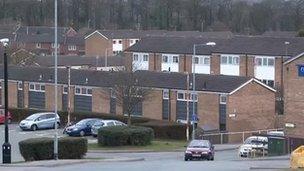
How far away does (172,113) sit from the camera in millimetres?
60906

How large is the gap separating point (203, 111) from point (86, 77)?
11243mm

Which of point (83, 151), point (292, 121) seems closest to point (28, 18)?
point (292, 121)

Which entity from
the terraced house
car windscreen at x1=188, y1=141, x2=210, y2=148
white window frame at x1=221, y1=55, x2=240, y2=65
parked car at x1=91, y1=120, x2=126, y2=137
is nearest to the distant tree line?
the terraced house

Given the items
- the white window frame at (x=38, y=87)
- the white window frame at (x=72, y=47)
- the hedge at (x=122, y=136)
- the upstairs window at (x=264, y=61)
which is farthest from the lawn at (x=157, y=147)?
the white window frame at (x=72, y=47)

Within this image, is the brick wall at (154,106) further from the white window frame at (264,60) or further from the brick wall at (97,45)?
the brick wall at (97,45)

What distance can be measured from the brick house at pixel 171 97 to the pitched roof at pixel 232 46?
17.0 m

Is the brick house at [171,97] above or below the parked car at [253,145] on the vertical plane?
above

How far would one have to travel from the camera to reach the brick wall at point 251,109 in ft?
191

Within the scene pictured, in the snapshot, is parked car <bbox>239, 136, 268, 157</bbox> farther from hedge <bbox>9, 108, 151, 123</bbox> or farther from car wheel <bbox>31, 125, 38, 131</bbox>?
car wheel <bbox>31, 125, 38, 131</bbox>

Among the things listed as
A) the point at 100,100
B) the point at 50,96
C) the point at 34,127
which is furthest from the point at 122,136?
the point at 50,96

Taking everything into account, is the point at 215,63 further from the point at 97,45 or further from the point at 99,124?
the point at 97,45

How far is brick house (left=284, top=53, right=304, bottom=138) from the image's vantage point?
51862mm

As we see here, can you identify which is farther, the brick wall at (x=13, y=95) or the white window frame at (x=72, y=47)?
the white window frame at (x=72, y=47)

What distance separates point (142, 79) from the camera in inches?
2427
